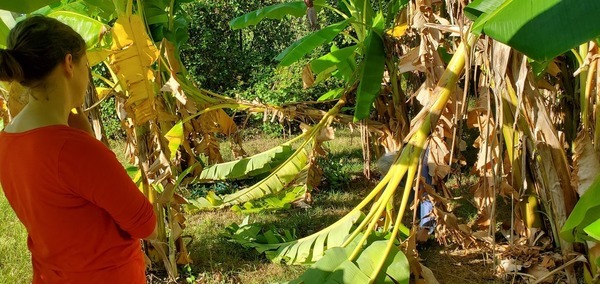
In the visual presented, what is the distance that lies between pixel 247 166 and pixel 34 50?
9.52ft

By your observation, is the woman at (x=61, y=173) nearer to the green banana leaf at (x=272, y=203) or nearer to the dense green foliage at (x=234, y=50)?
the green banana leaf at (x=272, y=203)

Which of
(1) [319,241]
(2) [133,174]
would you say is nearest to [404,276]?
(1) [319,241]

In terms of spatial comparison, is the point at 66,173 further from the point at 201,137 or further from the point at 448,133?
the point at 201,137

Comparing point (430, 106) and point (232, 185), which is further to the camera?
point (232, 185)

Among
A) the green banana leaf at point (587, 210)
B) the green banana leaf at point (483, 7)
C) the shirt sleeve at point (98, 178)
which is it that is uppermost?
the green banana leaf at point (483, 7)

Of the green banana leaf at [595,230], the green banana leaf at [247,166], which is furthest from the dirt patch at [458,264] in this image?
the green banana leaf at [595,230]

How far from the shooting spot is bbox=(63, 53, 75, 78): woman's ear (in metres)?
1.42

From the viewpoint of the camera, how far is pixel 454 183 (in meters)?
4.93

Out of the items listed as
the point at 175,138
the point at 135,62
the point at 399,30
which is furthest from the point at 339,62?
the point at 135,62

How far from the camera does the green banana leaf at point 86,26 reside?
9.16ft

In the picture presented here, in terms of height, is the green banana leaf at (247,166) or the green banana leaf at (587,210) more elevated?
the green banana leaf at (587,210)

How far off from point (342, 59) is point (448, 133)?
1437 mm

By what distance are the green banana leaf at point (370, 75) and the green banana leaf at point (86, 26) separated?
156 centimetres

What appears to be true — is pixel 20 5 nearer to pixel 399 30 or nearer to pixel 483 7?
pixel 483 7
